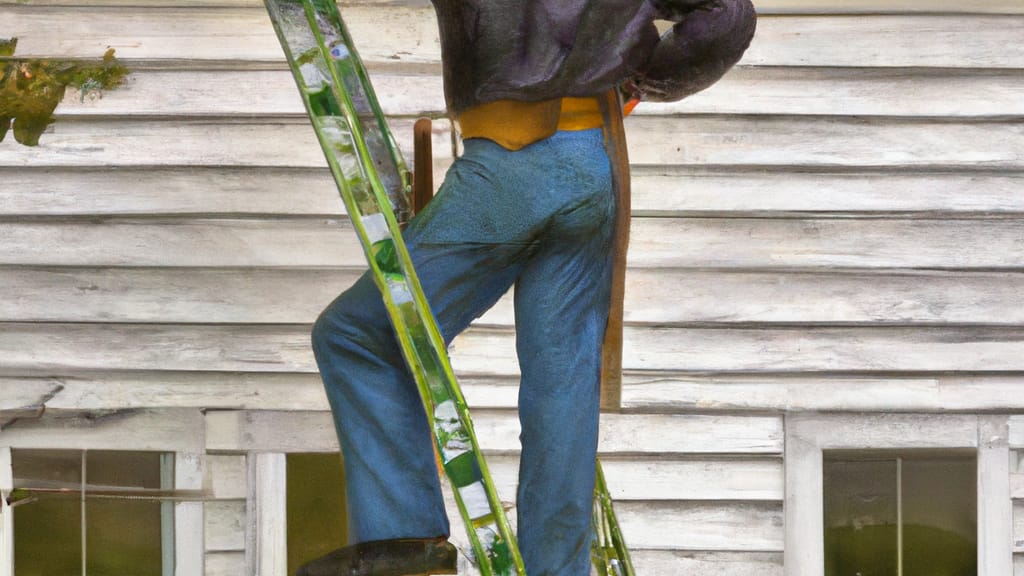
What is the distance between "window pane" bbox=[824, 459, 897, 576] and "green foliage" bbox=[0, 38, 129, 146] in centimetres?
254

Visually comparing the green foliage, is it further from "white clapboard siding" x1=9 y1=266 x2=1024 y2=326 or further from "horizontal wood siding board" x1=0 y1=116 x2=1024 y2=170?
"white clapboard siding" x1=9 y1=266 x2=1024 y2=326

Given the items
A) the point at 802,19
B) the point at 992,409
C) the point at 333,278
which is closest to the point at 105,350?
the point at 333,278

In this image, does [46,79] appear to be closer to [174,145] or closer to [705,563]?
[174,145]

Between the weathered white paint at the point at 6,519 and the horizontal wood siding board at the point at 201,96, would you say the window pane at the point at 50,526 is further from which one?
the horizontal wood siding board at the point at 201,96

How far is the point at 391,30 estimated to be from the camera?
3.98 metres

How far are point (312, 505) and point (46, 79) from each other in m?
1.53

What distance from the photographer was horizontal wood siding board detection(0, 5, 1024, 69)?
400 centimetres

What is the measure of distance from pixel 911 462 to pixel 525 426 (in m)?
2.63

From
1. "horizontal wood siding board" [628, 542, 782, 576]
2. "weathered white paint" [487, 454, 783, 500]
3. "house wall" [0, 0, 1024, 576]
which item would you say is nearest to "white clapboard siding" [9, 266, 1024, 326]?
"house wall" [0, 0, 1024, 576]

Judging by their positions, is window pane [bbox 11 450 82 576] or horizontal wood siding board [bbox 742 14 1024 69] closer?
horizontal wood siding board [bbox 742 14 1024 69]

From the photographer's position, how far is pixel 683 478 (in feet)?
13.5

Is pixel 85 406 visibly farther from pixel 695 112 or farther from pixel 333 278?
pixel 695 112

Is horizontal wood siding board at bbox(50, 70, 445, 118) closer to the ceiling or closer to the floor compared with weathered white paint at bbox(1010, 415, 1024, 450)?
closer to the ceiling

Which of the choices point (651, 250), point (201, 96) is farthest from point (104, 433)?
point (651, 250)
